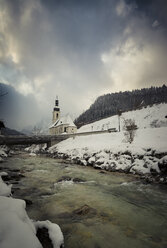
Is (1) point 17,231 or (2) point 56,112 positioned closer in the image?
(1) point 17,231

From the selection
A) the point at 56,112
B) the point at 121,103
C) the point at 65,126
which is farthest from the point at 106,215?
the point at 121,103

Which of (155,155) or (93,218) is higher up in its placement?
(155,155)

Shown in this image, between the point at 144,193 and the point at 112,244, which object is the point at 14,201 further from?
the point at 144,193

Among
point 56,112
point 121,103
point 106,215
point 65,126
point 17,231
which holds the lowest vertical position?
point 106,215

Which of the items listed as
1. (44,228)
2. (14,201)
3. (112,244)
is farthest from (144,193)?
(14,201)

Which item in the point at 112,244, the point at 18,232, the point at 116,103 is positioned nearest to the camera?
the point at 18,232

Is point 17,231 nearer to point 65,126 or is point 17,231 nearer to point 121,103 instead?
point 65,126

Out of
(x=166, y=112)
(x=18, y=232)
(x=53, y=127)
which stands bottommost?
(x=18, y=232)

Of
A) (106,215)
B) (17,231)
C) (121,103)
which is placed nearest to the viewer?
(17,231)

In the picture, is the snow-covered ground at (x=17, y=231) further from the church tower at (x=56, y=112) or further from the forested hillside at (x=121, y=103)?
the forested hillside at (x=121, y=103)

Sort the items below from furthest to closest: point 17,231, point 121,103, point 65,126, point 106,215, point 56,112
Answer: point 121,103
point 56,112
point 65,126
point 106,215
point 17,231

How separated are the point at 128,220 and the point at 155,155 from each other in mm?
11122

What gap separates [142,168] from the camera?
1292 centimetres

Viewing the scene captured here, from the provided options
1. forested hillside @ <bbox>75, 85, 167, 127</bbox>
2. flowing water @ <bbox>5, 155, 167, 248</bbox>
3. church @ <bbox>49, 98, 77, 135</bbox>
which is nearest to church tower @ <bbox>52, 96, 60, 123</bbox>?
church @ <bbox>49, 98, 77, 135</bbox>
